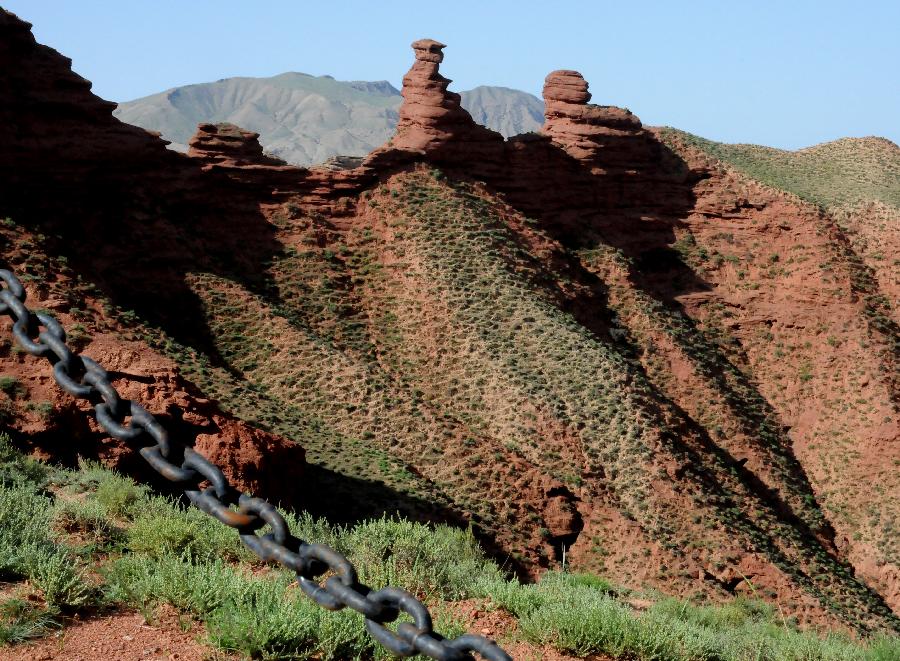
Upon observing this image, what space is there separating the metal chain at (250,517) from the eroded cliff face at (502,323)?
1640 cm

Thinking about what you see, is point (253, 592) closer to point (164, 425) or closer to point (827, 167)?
point (164, 425)

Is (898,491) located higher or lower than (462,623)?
lower

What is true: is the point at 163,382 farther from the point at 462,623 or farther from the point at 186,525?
the point at 462,623

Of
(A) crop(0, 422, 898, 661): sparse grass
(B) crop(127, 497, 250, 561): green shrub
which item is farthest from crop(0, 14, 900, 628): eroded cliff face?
(B) crop(127, 497, 250, 561): green shrub

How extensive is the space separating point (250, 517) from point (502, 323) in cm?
3219

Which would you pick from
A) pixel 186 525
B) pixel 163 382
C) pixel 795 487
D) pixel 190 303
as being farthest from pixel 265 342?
pixel 186 525

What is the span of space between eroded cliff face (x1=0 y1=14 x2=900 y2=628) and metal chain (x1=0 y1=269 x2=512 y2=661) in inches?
645

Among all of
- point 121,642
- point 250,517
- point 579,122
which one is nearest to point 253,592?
point 121,642

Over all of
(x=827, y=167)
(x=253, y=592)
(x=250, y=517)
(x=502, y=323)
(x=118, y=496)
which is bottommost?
(x=118, y=496)

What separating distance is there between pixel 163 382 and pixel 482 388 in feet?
48.7

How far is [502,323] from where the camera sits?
3600 centimetres

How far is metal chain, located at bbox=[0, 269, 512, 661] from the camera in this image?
349cm

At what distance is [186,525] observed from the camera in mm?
9930

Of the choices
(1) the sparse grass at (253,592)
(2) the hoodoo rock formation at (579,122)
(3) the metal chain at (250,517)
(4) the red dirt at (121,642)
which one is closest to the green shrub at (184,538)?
(1) the sparse grass at (253,592)
